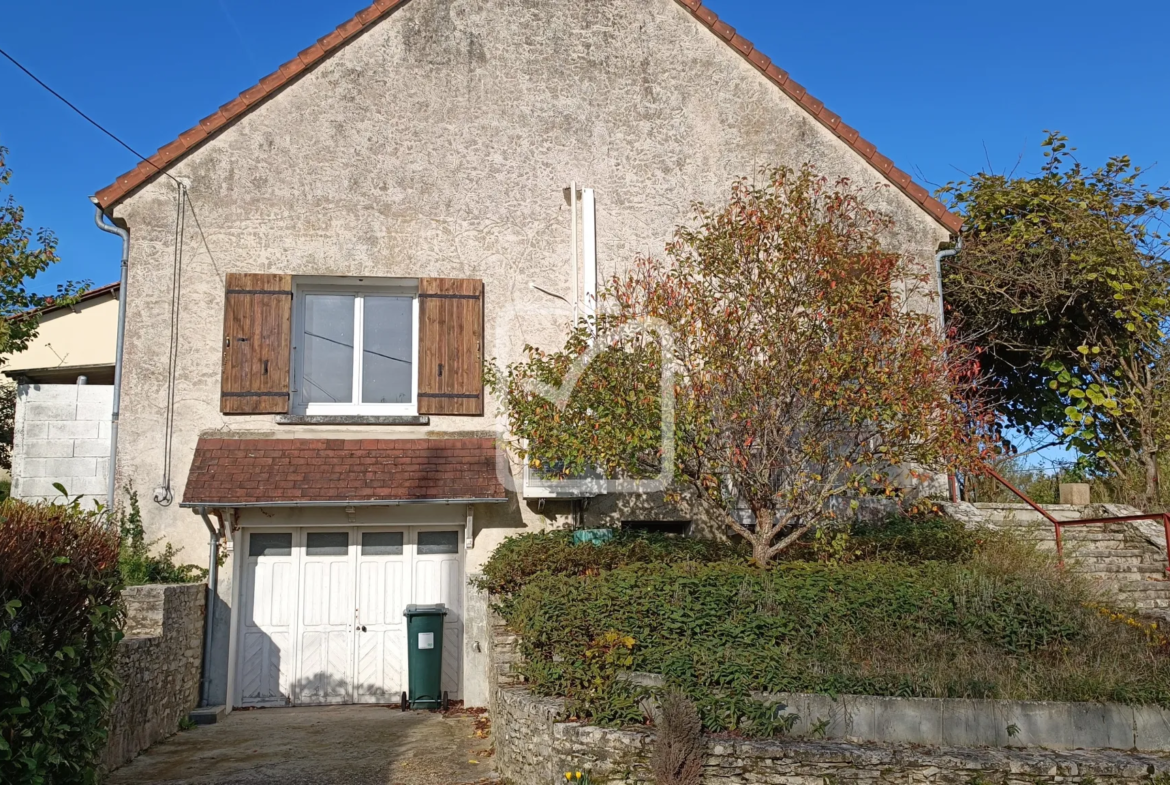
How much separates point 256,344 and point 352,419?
4.37 ft

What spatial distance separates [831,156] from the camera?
478 inches

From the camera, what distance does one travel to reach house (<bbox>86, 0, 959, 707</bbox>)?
35.1ft

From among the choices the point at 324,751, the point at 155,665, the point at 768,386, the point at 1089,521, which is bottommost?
the point at 324,751

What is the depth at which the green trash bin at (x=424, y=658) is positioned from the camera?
10383 mm

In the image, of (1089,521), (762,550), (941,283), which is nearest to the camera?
(762,550)

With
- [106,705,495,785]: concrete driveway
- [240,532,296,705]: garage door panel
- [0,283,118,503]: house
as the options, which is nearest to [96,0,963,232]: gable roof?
[0,283,118,503]: house

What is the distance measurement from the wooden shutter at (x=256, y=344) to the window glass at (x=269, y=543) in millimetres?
1329

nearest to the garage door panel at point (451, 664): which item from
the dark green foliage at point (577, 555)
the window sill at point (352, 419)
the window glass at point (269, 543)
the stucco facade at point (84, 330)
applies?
the dark green foliage at point (577, 555)

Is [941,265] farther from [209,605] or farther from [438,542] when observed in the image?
[209,605]

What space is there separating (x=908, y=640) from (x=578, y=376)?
3.55 m

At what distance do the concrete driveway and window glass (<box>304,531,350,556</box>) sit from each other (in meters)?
1.66

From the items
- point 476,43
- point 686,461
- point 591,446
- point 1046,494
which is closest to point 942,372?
point 686,461

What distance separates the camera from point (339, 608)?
1092cm

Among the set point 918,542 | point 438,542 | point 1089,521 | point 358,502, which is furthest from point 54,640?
point 1089,521
